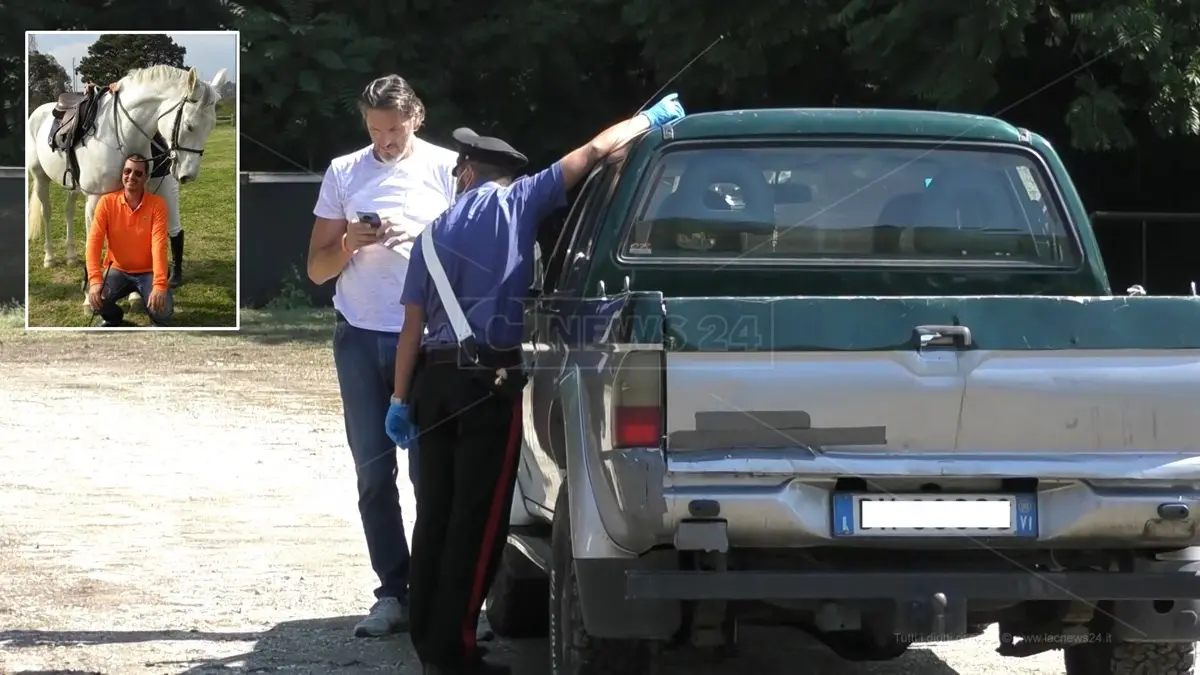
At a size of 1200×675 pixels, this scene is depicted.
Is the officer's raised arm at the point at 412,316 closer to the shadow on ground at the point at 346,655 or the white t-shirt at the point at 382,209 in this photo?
the white t-shirt at the point at 382,209

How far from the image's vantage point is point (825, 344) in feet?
15.5

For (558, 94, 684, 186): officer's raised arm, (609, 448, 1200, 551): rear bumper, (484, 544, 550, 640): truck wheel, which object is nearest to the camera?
(609, 448, 1200, 551): rear bumper

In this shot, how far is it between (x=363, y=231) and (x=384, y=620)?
137cm

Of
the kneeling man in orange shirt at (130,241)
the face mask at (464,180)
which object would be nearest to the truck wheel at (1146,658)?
the face mask at (464,180)

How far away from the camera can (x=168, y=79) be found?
562 inches

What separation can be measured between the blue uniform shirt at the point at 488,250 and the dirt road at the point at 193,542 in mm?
1251

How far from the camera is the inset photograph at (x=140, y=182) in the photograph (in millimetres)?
13773

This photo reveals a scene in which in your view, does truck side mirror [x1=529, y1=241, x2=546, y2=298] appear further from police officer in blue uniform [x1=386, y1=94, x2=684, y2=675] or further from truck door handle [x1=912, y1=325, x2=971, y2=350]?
truck door handle [x1=912, y1=325, x2=971, y2=350]

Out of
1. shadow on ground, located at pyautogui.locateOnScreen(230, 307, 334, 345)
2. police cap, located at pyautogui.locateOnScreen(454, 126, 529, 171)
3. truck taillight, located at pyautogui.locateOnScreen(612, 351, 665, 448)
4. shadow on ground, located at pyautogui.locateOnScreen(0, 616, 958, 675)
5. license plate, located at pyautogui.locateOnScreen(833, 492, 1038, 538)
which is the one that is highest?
police cap, located at pyautogui.locateOnScreen(454, 126, 529, 171)

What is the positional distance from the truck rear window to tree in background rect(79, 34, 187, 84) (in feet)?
29.7

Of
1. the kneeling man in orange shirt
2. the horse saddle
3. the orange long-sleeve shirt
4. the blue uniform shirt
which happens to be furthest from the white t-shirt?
the horse saddle

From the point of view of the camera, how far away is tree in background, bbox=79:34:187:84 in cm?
1431

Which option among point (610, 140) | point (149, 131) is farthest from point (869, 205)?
point (149, 131)

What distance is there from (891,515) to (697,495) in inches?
19.9
